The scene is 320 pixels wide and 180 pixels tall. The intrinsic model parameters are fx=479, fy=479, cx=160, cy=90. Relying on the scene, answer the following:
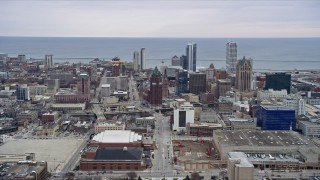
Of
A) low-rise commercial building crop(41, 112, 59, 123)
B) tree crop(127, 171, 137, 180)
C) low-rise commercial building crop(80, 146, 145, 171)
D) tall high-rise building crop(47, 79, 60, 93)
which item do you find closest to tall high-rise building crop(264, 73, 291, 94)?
tall high-rise building crop(47, 79, 60, 93)

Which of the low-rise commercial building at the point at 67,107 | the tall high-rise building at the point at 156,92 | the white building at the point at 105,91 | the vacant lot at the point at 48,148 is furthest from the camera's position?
the white building at the point at 105,91

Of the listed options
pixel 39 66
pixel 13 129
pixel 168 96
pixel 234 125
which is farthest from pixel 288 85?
pixel 39 66

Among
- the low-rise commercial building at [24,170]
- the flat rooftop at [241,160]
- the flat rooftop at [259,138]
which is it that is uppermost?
the flat rooftop at [241,160]

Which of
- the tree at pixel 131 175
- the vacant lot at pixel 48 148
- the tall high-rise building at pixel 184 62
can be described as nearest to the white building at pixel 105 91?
the vacant lot at pixel 48 148

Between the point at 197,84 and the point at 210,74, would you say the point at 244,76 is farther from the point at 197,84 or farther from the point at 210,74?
the point at 210,74

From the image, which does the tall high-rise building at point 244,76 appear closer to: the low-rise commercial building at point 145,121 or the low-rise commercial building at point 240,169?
the low-rise commercial building at point 145,121

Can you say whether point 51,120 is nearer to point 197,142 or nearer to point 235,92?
point 197,142

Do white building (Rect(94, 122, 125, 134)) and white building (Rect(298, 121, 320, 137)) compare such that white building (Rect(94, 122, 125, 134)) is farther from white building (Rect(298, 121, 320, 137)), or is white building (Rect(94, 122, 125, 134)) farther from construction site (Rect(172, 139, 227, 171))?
white building (Rect(298, 121, 320, 137))
